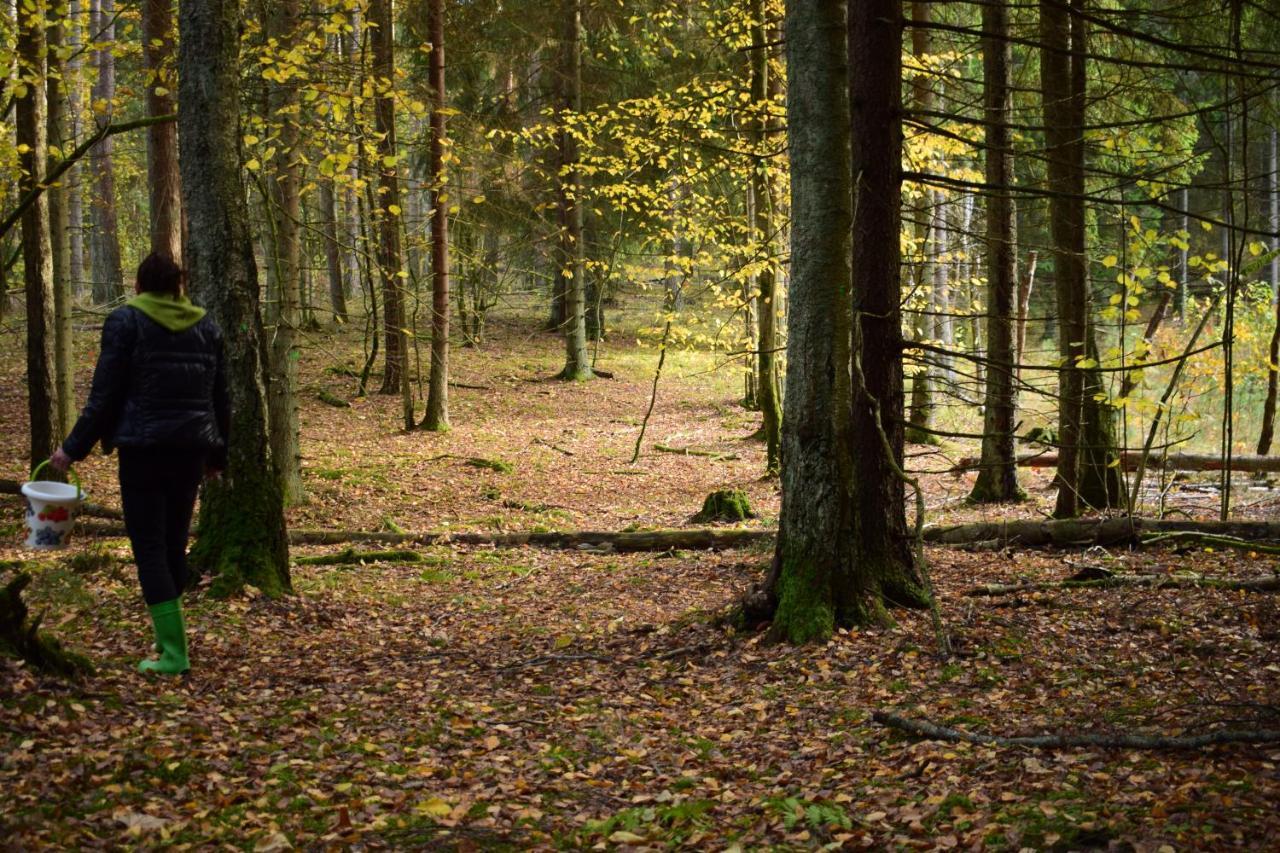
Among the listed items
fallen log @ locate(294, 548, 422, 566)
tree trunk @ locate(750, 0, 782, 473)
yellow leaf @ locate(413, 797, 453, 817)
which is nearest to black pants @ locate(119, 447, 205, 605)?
yellow leaf @ locate(413, 797, 453, 817)

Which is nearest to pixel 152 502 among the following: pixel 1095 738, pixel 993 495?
pixel 1095 738

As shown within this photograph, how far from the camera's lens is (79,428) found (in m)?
4.70

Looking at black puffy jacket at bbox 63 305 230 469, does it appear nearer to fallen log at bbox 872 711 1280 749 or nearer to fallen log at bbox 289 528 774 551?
fallen log at bbox 872 711 1280 749

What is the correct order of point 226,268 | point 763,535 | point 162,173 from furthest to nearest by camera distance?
point 162,173 < point 763,535 < point 226,268

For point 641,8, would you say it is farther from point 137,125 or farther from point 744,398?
point 137,125

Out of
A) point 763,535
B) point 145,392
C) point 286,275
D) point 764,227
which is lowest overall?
point 763,535

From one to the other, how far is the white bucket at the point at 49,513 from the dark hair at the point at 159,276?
112 cm

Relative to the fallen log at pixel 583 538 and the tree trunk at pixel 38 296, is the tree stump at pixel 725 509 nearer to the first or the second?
the fallen log at pixel 583 538

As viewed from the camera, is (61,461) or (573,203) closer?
(61,461)

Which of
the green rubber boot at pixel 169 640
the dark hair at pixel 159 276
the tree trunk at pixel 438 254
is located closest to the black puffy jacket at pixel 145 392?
the dark hair at pixel 159 276

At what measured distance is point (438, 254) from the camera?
1645cm

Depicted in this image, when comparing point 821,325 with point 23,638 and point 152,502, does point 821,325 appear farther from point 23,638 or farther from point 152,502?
point 23,638

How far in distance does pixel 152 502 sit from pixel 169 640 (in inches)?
28.4

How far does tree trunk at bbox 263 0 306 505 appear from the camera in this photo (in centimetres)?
1017
